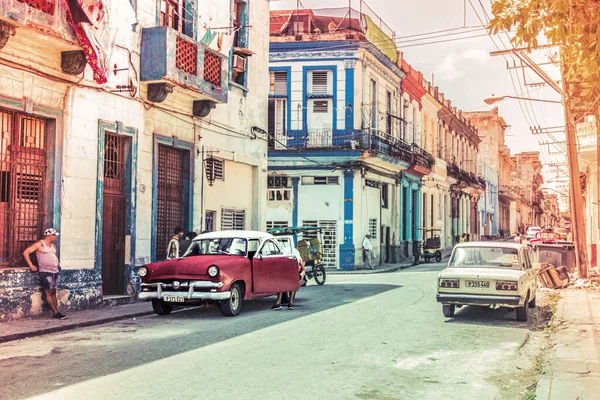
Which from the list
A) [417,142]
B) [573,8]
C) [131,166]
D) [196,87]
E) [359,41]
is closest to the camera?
[573,8]

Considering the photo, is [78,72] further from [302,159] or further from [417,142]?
[417,142]

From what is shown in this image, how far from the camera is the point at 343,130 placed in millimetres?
30938

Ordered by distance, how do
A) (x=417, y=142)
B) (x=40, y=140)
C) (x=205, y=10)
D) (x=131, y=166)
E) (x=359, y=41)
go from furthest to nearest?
1. (x=417, y=142)
2. (x=359, y=41)
3. (x=205, y=10)
4. (x=131, y=166)
5. (x=40, y=140)

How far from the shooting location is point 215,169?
2031cm

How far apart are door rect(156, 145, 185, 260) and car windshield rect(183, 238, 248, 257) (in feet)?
11.0

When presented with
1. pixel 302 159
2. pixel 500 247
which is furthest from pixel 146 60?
pixel 302 159

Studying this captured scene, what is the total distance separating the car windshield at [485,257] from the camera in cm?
1341

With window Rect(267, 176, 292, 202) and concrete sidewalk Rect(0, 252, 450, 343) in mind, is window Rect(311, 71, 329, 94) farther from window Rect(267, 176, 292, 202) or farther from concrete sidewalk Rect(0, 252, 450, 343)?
concrete sidewalk Rect(0, 252, 450, 343)

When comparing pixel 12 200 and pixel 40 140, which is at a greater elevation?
pixel 40 140

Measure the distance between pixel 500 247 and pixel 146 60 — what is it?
902cm

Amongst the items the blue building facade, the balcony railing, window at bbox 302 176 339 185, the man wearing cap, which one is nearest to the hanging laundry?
the man wearing cap

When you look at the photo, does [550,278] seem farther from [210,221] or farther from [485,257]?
[210,221]

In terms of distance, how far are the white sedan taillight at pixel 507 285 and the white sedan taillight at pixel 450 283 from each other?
73 centimetres

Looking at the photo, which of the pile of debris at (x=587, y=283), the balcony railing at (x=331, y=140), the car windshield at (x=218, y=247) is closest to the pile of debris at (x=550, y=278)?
the pile of debris at (x=587, y=283)
